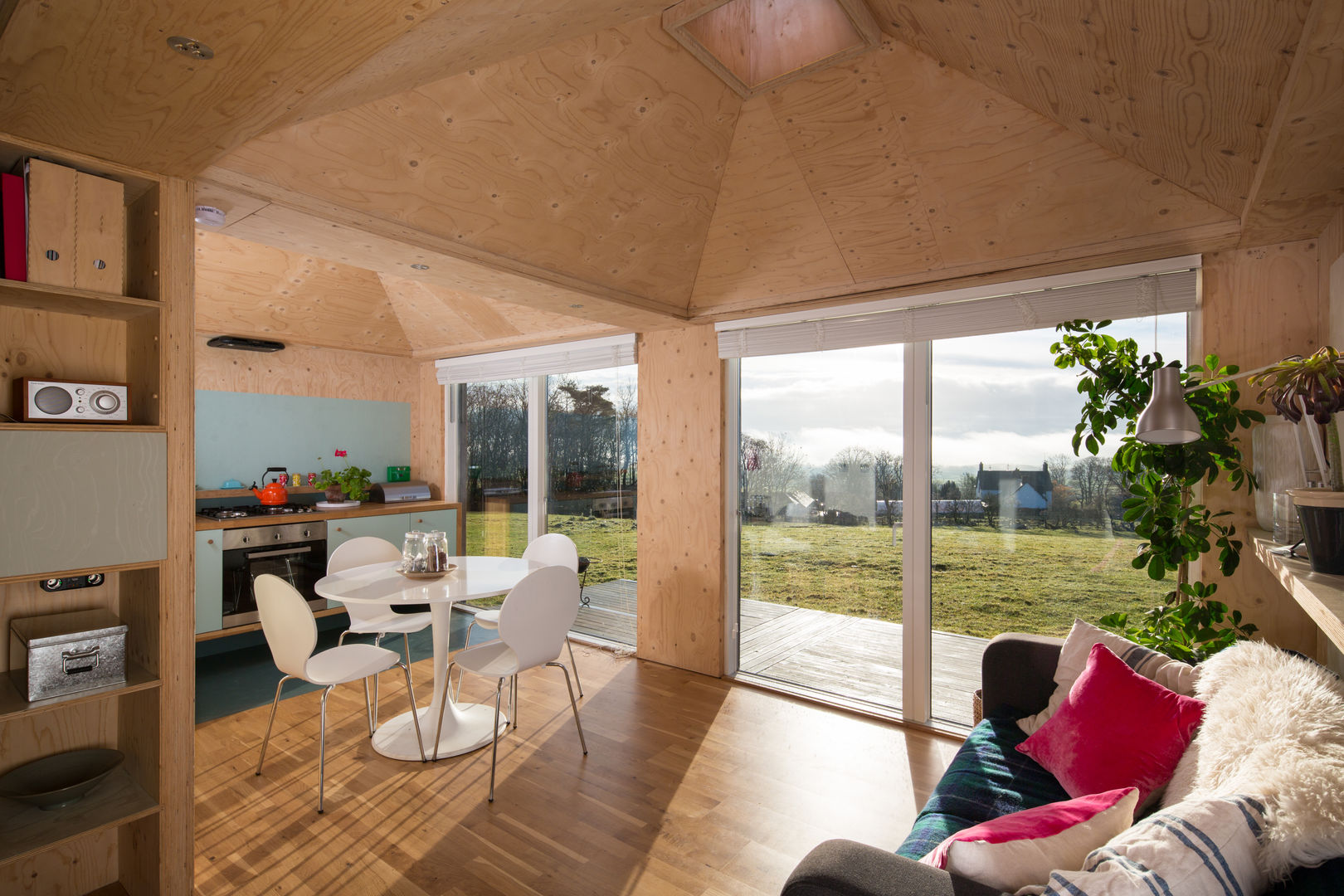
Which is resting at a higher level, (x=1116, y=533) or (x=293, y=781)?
(x=1116, y=533)

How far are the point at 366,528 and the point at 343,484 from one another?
1.72 ft

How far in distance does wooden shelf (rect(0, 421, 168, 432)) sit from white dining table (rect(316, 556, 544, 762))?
1.08 metres

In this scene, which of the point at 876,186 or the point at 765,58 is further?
the point at 876,186

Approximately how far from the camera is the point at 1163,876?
95 centimetres

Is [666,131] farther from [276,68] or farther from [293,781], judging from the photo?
[293,781]

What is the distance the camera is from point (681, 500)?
4.26 metres

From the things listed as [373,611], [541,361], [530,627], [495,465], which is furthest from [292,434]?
[530,627]

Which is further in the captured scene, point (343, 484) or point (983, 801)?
point (343, 484)

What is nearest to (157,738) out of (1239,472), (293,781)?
(293,781)

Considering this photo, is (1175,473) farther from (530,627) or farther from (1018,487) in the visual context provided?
(530,627)

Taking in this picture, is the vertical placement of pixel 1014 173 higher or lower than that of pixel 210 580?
higher

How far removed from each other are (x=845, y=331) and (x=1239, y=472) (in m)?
1.78

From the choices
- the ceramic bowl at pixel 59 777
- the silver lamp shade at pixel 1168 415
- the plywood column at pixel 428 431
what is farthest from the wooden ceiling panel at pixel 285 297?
the silver lamp shade at pixel 1168 415

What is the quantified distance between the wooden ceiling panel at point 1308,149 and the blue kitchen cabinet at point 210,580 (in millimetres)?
5242
